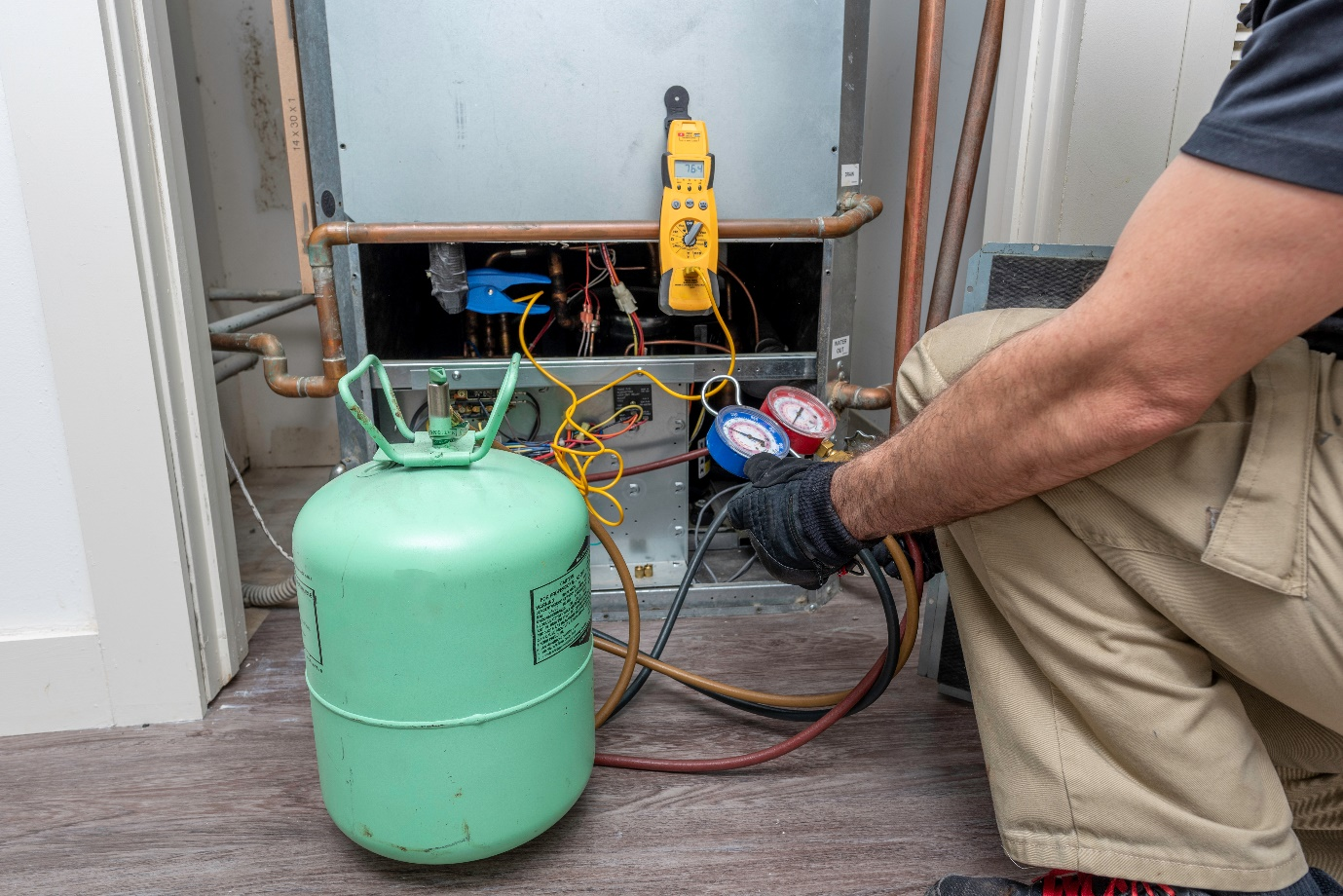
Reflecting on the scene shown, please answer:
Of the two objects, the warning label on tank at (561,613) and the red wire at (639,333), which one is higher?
the red wire at (639,333)

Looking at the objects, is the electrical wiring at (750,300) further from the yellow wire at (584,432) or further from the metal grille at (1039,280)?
the metal grille at (1039,280)

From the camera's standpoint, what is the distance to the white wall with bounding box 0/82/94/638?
1.04 meters

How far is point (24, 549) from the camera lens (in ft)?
3.71

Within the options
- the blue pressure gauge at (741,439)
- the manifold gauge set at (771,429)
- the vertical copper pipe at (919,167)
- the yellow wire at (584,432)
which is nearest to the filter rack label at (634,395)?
the yellow wire at (584,432)

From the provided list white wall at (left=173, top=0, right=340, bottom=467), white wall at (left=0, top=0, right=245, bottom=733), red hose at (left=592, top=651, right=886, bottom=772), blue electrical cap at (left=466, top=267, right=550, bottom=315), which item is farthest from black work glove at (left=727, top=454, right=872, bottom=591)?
white wall at (left=173, top=0, right=340, bottom=467)

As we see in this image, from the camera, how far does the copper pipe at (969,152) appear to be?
4.60 feet

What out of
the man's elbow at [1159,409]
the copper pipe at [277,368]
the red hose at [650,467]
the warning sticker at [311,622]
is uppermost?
the man's elbow at [1159,409]

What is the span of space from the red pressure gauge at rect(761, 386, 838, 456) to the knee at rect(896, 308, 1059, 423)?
394 millimetres

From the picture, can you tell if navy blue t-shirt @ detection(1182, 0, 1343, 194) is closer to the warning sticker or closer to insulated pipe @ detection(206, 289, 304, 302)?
the warning sticker

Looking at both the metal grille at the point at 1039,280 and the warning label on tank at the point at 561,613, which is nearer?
the warning label on tank at the point at 561,613

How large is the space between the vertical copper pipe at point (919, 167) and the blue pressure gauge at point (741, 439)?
0.26 m

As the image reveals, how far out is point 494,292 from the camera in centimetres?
142

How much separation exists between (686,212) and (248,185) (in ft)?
4.52

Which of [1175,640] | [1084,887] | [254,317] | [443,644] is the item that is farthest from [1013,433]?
[254,317]
